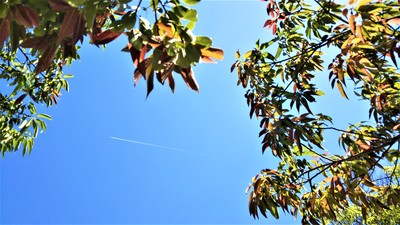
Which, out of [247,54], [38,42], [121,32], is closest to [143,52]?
[121,32]

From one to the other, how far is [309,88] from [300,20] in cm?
57

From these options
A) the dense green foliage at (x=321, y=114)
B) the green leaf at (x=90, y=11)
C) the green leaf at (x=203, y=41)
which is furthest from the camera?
the dense green foliage at (x=321, y=114)

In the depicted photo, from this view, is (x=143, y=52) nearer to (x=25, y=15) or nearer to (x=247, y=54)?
(x=25, y=15)

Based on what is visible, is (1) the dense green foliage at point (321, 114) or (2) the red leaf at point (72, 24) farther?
(1) the dense green foliage at point (321, 114)

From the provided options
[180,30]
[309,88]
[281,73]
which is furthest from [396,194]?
[180,30]

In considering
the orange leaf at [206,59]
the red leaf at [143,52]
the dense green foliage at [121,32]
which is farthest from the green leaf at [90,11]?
the orange leaf at [206,59]

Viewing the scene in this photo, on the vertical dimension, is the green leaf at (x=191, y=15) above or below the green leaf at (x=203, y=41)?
above

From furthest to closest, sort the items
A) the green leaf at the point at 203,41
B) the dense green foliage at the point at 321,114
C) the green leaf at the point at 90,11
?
the dense green foliage at the point at 321,114 < the green leaf at the point at 203,41 < the green leaf at the point at 90,11

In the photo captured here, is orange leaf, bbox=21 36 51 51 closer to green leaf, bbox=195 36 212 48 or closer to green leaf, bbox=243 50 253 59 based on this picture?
green leaf, bbox=195 36 212 48

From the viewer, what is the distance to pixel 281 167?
7.90 feet

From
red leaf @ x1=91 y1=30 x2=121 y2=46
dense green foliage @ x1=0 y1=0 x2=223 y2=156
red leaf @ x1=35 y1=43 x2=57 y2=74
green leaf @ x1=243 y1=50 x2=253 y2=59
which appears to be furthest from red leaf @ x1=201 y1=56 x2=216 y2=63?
green leaf @ x1=243 y1=50 x2=253 y2=59

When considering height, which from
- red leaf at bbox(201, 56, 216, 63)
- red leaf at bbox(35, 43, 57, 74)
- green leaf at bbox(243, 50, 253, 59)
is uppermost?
green leaf at bbox(243, 50, 253, 59)

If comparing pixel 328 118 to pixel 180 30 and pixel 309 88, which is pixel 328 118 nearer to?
pixel 309 88

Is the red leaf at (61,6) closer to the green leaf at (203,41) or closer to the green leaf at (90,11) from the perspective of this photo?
the green leaf at (90,11)
